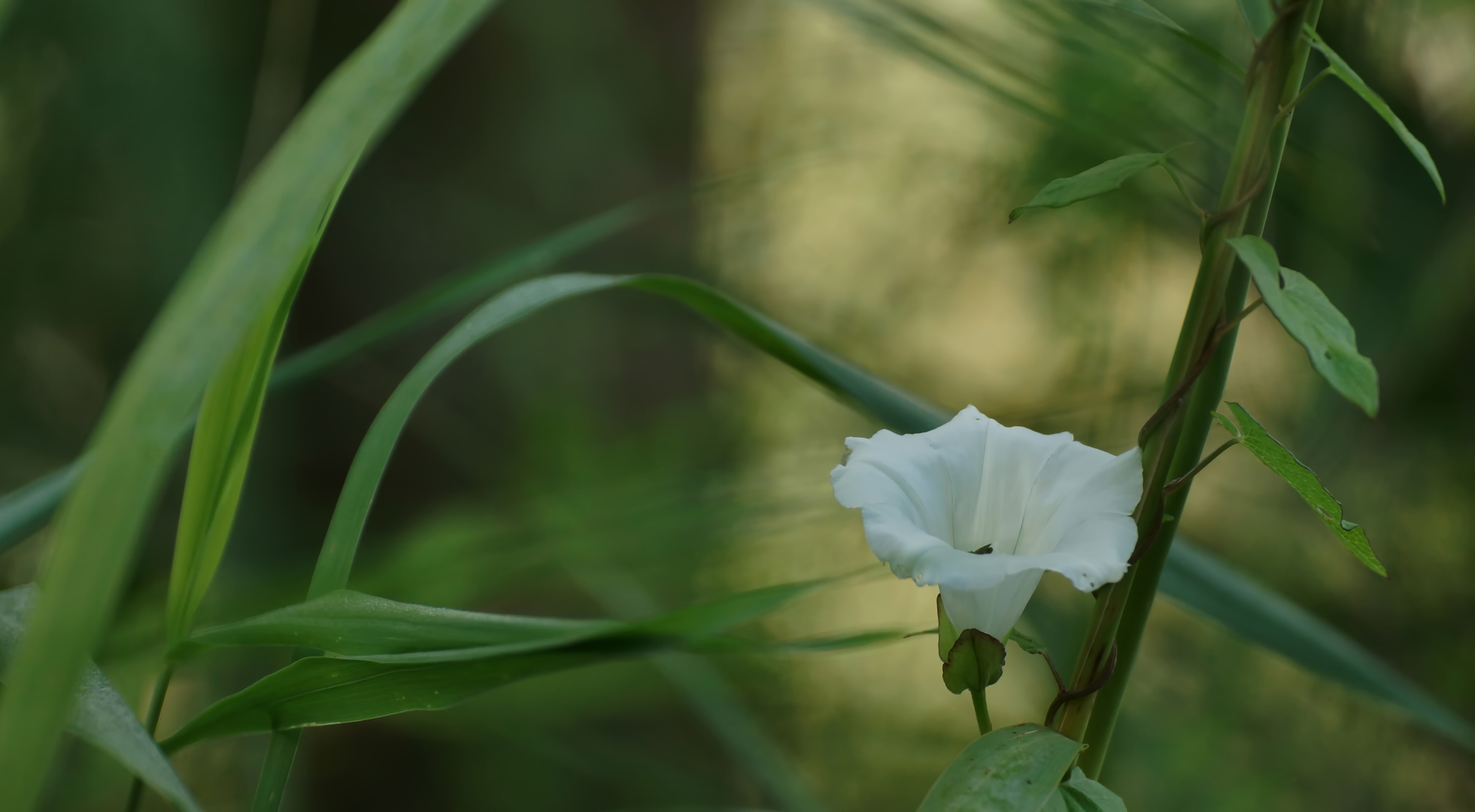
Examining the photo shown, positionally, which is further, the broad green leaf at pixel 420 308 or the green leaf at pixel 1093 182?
the broad green leaf at pixel 420 308

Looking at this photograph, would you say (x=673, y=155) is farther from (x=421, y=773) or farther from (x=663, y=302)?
(x=421, y=773)

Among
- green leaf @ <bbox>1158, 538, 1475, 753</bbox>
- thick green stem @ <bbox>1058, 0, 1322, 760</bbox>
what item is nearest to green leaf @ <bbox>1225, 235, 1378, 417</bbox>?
thick green stem @ <bbox>1058, 0, 1322, 760</bbox>

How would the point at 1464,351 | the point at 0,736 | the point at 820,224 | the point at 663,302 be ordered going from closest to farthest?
1. the point at 0,736
2. the point at 1464,351
3. the point at 663,302
4. the point at 820,224

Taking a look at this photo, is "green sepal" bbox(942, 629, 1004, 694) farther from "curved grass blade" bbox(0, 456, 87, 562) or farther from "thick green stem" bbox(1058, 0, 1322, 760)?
"curved grass blade" bbox(0, 456, 87, 562)

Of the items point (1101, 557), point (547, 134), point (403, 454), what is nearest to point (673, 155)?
point (547, 134)

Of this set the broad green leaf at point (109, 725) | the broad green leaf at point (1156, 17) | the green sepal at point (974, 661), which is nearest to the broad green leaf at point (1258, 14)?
the broad green leaf at point (1156, 17)

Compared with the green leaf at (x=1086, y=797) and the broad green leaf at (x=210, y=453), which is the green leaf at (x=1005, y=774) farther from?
the broad green leaf at (x=210, y=453)
